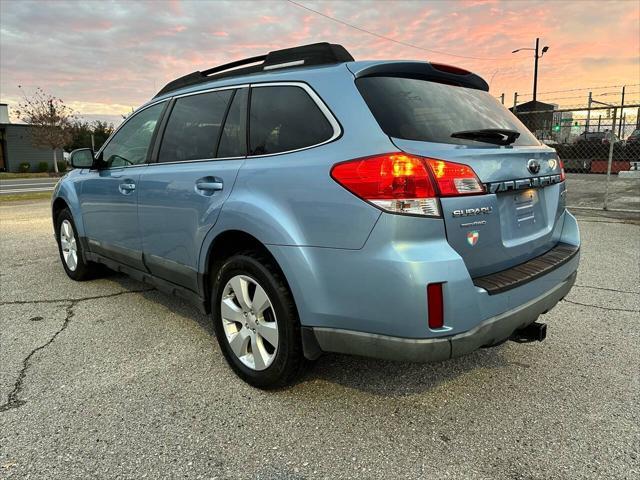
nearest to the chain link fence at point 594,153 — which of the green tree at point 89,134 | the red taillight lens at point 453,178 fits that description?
the red taillight lens at point 453,178

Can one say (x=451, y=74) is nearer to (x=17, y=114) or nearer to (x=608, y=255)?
(x=608, y=255)

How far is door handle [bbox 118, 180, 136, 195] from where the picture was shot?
3.84 metres

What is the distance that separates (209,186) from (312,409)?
1.45 meters

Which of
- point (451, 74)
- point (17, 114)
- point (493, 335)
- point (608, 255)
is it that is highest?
point (17, 114)

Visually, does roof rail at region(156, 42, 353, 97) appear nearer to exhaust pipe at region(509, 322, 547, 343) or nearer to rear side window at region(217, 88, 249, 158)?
rear side window at region(217, 88, 249, 158)

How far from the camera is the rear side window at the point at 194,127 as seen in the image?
319 cm

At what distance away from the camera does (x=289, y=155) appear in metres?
2.57

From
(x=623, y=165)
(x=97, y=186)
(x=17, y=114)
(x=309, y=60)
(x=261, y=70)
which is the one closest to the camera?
(x=309, y=60)

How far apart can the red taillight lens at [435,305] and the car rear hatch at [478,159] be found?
0.24 meters

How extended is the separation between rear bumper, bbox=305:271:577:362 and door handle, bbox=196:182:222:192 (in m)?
1.05

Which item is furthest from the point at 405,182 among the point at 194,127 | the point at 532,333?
the point at 194,127

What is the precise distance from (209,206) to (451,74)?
5.44 ft

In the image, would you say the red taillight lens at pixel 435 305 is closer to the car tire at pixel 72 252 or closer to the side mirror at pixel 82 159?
the side mirror at pixel 82 159

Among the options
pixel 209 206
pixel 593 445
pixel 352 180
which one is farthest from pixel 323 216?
pixel 593 445
